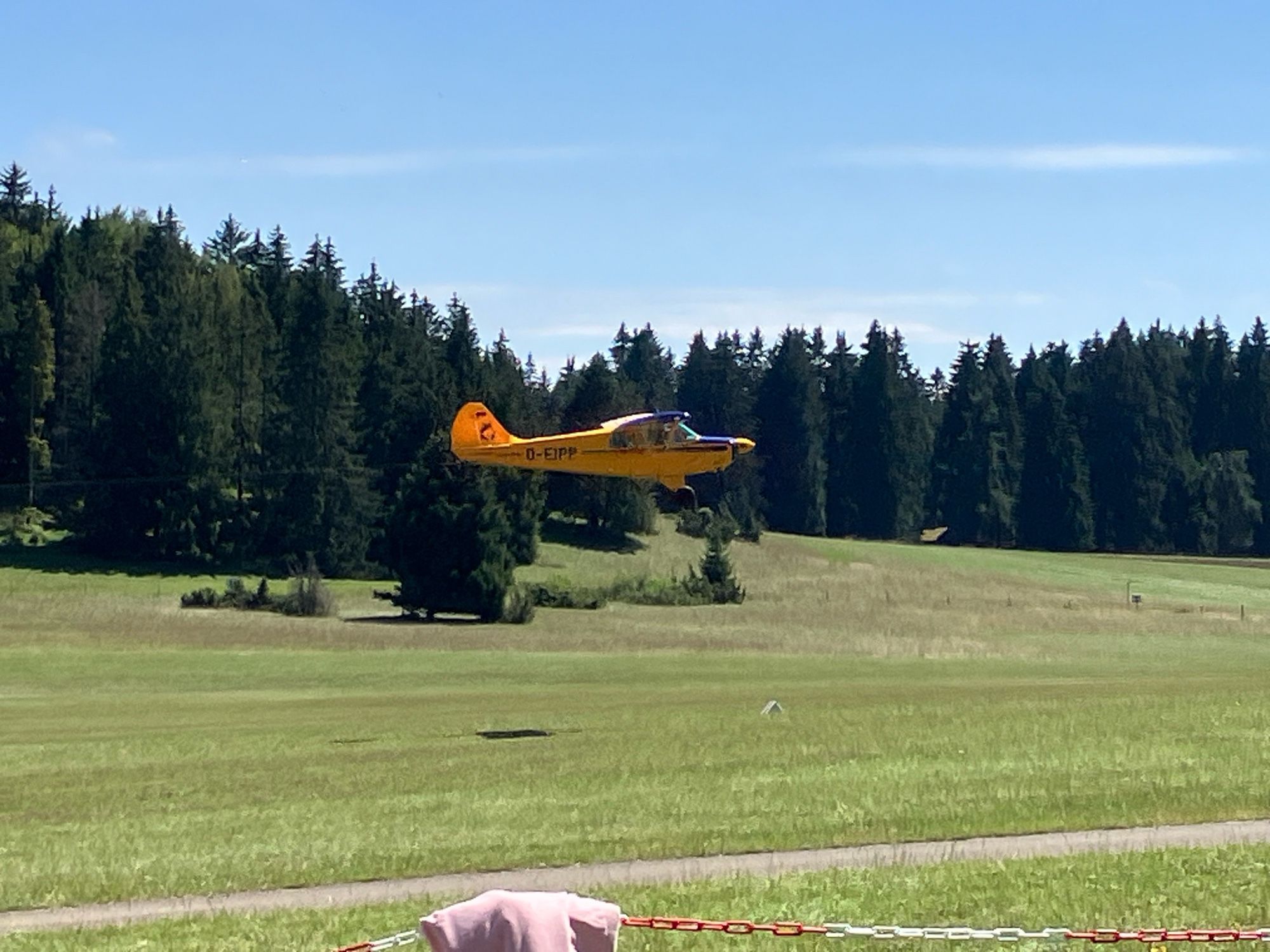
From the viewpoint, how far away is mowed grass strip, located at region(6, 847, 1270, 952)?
1161 cm

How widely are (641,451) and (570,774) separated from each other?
17126mm

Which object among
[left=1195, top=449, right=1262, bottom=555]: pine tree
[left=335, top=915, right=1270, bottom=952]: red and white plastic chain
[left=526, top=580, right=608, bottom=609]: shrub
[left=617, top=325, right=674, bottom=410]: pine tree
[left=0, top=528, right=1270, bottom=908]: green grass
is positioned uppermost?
[left=617, top=325, right=674, bottom=410]: pine tree

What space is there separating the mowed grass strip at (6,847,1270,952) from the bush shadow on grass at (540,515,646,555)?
80118 mm

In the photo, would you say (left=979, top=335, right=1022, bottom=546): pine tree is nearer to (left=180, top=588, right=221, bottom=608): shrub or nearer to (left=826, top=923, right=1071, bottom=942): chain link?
(left=180, top=588, right=221, bottom=608): shrub

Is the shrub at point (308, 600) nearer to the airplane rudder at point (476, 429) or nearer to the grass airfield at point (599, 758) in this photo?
the grass airfield at point (599, 758)

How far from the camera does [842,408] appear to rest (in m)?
127

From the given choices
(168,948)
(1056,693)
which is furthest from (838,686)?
(168,948)

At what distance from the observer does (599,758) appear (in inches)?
998

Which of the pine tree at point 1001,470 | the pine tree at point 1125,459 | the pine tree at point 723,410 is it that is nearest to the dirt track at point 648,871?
the pine tree at point 723,410

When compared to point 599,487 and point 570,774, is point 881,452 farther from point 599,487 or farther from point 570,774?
point 570,774

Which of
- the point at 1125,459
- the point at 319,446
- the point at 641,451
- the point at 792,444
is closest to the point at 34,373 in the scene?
the point at 319,446

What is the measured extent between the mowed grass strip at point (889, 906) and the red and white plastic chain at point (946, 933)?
187mm

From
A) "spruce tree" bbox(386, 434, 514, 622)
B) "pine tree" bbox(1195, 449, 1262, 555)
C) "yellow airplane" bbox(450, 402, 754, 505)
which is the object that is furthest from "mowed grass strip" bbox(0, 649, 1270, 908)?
"pine tree" bbox(1195, 449, 1262, 555)

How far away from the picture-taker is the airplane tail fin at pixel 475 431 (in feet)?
139
